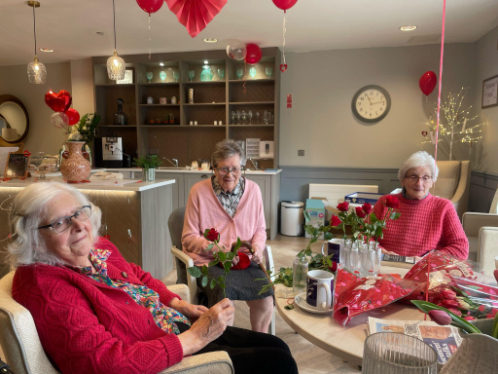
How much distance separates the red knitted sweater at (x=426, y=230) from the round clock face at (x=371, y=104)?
9.74 ft

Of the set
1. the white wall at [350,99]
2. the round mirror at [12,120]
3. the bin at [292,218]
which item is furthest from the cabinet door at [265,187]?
the round mirror at [12,120]

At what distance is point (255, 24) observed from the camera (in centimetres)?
367

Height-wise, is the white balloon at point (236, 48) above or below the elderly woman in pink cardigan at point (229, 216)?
above

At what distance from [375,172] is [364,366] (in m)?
4.38

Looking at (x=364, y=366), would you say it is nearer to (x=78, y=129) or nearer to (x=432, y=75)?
(x=432, y=75)

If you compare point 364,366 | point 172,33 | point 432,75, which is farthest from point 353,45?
point 364,366

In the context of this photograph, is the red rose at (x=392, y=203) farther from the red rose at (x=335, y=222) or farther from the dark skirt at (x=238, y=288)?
the dark skirt at (x=238, y=288)

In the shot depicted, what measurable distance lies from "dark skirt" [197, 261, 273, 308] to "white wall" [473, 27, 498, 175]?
3301mm

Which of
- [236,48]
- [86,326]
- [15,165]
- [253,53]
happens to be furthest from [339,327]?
[253,53]

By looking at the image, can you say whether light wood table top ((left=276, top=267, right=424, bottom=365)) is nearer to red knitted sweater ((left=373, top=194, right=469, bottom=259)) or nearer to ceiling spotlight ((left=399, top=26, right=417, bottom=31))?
red knitted sweater ((left=373, top=194, right=469, bottom=259))

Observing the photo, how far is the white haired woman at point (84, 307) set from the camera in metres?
0.91

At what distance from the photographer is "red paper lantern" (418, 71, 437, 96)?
4188 mm

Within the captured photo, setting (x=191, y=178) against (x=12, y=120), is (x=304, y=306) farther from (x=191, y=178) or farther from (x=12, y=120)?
(x=12, y=120)

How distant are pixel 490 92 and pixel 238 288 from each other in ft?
12.6
